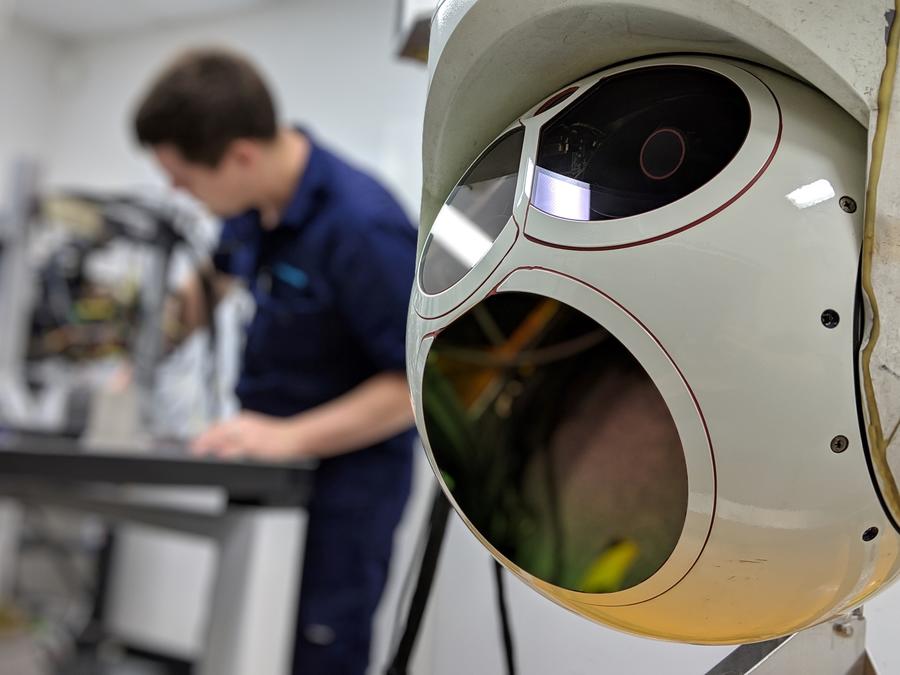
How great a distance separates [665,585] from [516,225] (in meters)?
0.16

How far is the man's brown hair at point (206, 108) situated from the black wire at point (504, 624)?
91cm

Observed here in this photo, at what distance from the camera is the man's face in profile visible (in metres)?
1.22

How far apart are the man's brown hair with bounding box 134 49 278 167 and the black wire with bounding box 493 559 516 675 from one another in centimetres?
91

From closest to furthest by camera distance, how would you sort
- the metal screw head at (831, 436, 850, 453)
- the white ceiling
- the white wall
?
the metal screw head at (831, 436, 850, 453), the white wall, the white ceiling

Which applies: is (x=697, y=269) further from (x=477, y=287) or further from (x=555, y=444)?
(x=555, y=444)

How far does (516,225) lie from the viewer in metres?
0.34

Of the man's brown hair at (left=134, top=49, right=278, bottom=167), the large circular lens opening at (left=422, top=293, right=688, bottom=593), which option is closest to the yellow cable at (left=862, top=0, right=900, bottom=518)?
the large circular lens opening at (left=422, top=293, right=688, bottom=593)

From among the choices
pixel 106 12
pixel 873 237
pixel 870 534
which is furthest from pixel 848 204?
pixel 106 12

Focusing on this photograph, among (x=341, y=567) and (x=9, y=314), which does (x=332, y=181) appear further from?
(x=9, y=314)

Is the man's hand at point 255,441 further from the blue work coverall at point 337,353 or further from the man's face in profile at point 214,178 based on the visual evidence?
the man's face in profile at point 214,178

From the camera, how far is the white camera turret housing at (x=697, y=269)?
0.29 metres

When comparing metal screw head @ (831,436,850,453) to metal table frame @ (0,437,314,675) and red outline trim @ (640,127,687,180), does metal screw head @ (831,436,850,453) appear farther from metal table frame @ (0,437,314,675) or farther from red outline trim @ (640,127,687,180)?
metal table frame @ (0,437,314,675)

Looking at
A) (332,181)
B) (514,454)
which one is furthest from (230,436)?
(514,454)

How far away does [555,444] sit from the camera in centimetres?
58
